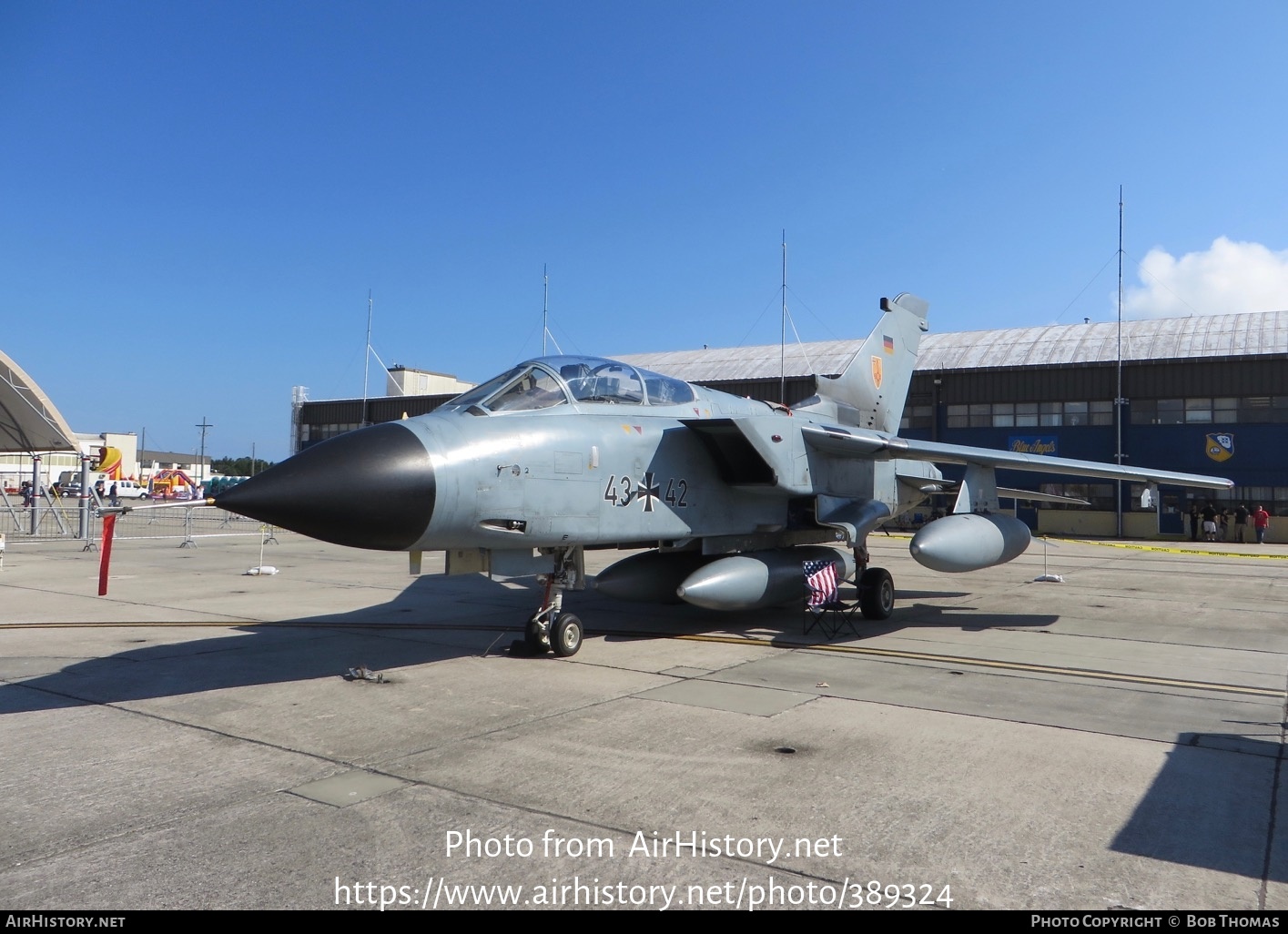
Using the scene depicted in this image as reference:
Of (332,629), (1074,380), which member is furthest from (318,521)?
(1074,380)

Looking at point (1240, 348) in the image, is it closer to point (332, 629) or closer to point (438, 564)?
point (438, 564)

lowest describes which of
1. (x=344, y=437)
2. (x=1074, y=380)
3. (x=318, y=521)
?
(x=318, y=521)

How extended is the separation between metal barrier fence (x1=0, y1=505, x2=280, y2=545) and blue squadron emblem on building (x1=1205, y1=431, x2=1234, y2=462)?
32.6m

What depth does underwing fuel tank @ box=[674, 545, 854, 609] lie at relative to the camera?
9336 mm

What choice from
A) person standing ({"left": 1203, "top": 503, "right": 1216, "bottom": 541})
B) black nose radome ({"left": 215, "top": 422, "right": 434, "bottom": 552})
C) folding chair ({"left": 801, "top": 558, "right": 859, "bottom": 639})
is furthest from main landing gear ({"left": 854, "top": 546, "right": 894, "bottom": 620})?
person standing ({"left": 1203, "top": 503, "right": 1216, "bottom": 541})

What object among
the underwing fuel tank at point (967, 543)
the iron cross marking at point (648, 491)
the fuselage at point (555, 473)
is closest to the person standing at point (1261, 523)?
the underwing fuel tank at point (967, 543)

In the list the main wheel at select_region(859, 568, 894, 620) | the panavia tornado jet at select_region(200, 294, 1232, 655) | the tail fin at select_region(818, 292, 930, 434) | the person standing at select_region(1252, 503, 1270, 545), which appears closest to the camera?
the panavia tornado jet at select_region(200, 294, 1232, 655)

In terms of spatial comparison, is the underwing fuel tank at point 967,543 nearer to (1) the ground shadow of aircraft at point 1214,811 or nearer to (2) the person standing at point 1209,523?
(1) the ground shadow of aircraft at point 1214,811

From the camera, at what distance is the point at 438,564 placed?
18.3 metres

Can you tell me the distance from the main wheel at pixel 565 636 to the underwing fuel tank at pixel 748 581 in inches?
47.0

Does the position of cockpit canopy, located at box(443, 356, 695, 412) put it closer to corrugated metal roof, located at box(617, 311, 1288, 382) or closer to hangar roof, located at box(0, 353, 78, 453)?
hangar roof, located at box(0, 353, 78, 453)

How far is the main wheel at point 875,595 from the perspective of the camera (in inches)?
460

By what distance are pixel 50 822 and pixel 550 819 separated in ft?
7.90

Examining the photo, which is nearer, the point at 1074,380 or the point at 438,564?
the point at 438,564
